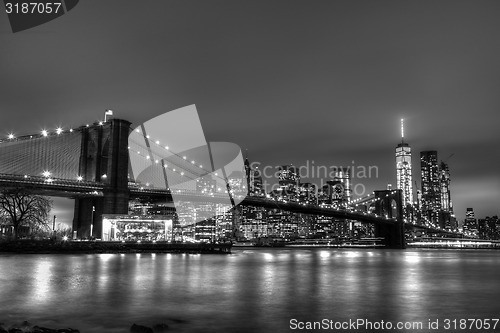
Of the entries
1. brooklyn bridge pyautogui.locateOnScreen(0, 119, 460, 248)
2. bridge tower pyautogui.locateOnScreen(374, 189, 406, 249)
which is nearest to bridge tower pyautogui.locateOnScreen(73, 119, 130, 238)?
brooklyn bridge pyautogui.locateOnScreen(0, 119, 460, 248)

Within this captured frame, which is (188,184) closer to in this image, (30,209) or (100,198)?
(100,198)

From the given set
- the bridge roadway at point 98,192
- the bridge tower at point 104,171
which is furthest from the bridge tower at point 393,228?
the bridge tower at point 104,171

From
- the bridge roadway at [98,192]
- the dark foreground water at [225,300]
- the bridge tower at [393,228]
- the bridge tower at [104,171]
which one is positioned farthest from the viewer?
the bridge tower at [393,228]

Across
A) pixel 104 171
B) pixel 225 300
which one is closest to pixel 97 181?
pixel 104 171

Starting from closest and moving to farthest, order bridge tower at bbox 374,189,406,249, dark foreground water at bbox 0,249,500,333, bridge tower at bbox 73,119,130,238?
dark foreground water at bbox 0,249,500,333
bridge tower at bbox 73,119,130,238
bridge tower at bbox 374,189,406,249

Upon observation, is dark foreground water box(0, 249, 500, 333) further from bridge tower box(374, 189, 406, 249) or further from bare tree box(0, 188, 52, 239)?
bridge tower box(374, 189, 406, 249)

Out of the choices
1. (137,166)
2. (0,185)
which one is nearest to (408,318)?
(0,185)

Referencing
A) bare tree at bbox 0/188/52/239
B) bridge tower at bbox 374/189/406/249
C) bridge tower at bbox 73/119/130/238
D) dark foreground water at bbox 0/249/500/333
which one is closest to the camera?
dark foreground water at bbox 0/249/500/333

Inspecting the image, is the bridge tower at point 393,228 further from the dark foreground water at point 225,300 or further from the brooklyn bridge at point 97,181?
the dark foreground water at point 225,300

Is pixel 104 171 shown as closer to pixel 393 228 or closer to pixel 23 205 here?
pixel 23 205

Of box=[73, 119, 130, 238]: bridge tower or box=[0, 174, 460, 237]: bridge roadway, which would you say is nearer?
box=[0, 174, 460, 237]: bridge roadway
